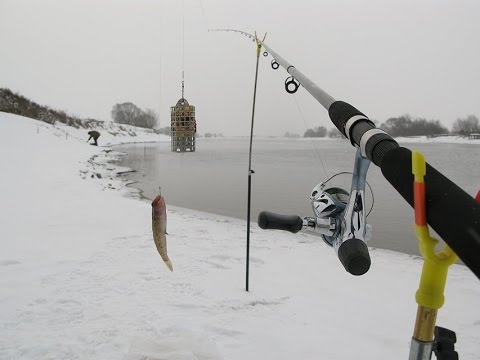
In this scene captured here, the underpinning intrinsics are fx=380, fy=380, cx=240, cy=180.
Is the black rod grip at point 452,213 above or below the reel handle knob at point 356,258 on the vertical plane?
above

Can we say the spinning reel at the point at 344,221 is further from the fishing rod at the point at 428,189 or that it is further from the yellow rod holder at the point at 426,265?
the yellow rod holder at the point at 426,265

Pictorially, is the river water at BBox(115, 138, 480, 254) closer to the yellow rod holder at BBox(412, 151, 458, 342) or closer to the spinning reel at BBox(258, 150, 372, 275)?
the spinning reel at BBox(258, 150, 372, 275)

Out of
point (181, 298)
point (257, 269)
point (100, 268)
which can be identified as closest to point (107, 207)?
point (100, 268)

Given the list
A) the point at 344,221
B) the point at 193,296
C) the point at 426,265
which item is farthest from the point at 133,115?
the point at 426,265

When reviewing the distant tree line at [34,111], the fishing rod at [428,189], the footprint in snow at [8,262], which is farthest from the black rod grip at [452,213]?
the distant tree line at [34,111]

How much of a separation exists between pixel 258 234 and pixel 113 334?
4.85 metres

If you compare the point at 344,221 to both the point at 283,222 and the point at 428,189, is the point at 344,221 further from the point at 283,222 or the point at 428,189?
the point at 428,189

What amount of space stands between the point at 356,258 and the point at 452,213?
1.94 ft

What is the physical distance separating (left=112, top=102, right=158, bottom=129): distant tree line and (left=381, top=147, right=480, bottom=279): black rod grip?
171 inches

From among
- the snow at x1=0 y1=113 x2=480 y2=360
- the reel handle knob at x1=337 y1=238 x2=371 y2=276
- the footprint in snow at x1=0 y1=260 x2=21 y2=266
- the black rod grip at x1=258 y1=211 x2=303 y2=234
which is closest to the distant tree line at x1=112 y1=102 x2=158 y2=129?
the snow at x1=0 y1=113 x2=480 y2=360

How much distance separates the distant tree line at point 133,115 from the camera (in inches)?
195

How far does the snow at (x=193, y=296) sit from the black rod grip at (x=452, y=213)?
259cm

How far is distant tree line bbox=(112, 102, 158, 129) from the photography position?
16.3ft

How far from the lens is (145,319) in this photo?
12.0 ft
